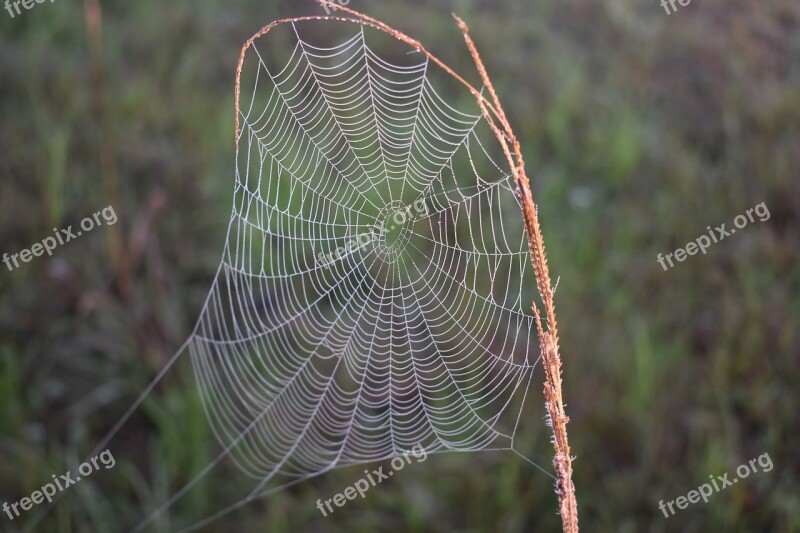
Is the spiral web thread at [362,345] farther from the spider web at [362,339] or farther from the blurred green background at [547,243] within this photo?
the blurred green background at [547,243]

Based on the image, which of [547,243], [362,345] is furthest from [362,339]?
[547,243]

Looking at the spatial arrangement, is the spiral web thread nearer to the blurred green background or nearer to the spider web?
the spider web

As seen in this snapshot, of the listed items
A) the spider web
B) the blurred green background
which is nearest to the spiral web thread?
the spider web

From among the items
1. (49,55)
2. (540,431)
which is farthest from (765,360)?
(49,55)

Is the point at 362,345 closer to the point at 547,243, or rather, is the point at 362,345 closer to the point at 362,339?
the point at 362,339

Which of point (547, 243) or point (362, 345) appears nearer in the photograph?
point (362, 345)

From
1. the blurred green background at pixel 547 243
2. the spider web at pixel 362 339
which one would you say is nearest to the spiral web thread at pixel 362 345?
the spider web at pixel 362 339

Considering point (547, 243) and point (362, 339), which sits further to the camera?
point (547, 243)

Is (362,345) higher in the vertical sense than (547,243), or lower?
lower
